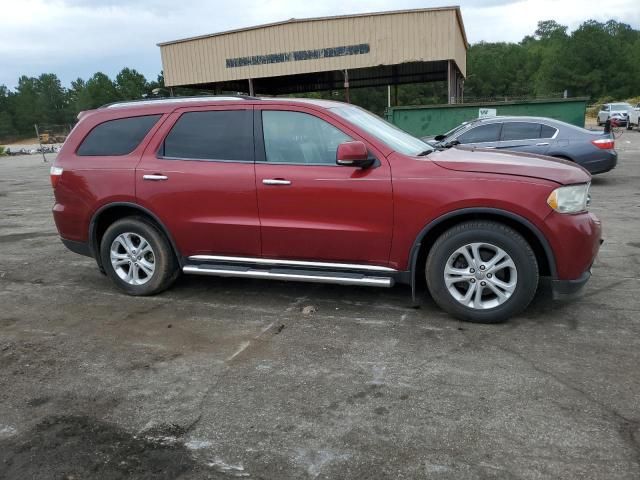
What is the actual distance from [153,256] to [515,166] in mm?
3276

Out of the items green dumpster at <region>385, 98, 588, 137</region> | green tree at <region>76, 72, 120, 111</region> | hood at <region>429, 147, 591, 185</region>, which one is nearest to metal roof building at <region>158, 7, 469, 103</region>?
green dumpster at <region>385, 98, 588, 137</region>

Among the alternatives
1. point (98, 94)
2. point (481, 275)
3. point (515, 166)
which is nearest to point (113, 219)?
point (481, 275)

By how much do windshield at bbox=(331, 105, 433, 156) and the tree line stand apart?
5570cm

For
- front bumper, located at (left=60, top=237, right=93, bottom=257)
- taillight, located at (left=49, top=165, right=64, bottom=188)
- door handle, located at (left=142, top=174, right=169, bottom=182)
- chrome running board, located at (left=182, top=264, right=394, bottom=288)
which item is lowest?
chrome running board, located at (left=182, top=264, right=394, bottom=288)

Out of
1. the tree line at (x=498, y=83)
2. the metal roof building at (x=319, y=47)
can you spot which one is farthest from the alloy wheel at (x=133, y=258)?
the tree line at (x=498, y=83)

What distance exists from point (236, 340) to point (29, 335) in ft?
5.72

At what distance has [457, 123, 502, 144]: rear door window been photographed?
10.7 m

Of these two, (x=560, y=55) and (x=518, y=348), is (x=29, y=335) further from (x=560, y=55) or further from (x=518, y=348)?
(x=560, y=55)

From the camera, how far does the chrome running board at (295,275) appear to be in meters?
4.36

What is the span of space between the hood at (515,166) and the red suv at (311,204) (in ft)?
0.05

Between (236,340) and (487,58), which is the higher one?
(487,58)

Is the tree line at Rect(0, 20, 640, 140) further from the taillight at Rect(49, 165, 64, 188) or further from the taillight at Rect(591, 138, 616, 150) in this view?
the taillight at Rect(49, 165, 64, 188)

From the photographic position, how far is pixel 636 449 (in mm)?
2650

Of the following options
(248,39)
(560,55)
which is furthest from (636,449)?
(560,55)
